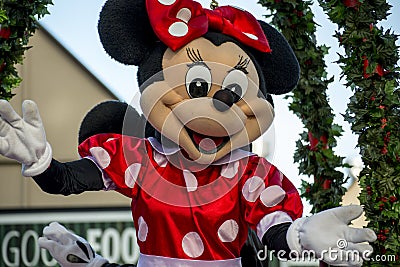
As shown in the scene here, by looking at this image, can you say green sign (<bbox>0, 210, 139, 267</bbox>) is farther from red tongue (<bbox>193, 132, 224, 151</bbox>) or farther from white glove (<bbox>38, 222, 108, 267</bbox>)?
red tongue (<bbox>193, 132, 224, 151</bbox>)

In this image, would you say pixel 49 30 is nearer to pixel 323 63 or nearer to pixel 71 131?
pixel 71 131

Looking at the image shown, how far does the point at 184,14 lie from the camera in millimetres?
1299

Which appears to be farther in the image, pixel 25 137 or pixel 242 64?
pixel 242 64

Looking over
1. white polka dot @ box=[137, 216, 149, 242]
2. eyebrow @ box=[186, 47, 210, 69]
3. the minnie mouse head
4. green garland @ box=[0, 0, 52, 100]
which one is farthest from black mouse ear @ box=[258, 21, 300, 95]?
green garland @ box=[0, 0, 52, 100]

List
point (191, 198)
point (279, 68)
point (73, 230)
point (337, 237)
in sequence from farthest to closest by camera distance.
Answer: point (73, 230) < point (279, 68) < point (191, 198) < point (337, 237)

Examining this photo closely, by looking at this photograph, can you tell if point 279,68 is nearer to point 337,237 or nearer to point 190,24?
point 190,24

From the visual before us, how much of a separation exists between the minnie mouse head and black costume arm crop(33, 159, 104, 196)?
0.48 ft

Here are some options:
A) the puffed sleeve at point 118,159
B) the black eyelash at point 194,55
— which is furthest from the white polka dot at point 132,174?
the black eyelash at point 194,55

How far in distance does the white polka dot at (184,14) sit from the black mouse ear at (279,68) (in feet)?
0.58

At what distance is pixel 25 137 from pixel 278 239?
451 mm

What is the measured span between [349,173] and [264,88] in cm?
41

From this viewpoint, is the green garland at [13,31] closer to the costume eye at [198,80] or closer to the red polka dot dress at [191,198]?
the red polka dot dress at [191,198]

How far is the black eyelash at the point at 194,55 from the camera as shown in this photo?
127 centimetres

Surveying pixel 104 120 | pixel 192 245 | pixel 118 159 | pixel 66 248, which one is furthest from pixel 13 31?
pixel 192 245
